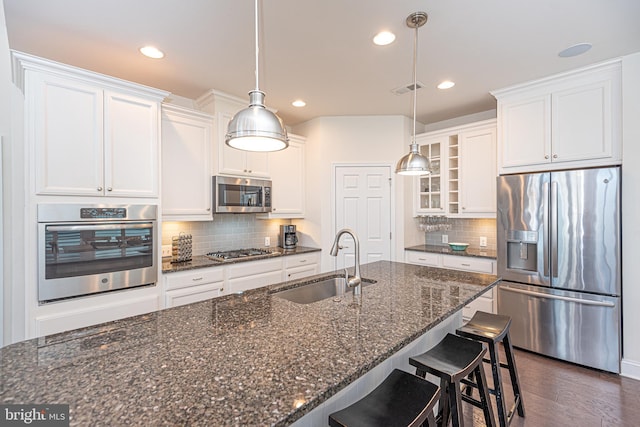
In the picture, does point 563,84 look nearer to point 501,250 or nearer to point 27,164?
point 501,250

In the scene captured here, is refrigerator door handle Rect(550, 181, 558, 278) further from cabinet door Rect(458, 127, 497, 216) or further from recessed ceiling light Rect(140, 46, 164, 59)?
recessed ceiling light Rect(140, 46, 164, 59)

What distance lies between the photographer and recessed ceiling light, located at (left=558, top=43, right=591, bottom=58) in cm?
232

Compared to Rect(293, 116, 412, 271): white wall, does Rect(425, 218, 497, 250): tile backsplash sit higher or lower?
lower

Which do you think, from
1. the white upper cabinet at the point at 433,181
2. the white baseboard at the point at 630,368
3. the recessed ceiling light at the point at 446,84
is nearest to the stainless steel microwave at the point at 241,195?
the white upper cabinet at the point at 433,181

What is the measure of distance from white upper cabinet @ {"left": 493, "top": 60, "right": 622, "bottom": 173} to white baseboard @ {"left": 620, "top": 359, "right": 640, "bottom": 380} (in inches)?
65.3

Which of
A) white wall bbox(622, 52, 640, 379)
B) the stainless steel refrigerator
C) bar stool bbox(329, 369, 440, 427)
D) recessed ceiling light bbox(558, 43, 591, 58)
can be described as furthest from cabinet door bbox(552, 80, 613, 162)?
bar stool bbox(329, 369, 440, 427)

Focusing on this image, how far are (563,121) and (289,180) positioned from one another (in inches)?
118

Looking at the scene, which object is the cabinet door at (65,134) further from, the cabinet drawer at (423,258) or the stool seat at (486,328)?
the cabinet drawer at (423,258)

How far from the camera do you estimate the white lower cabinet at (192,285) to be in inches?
105

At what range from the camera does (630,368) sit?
8.06ft

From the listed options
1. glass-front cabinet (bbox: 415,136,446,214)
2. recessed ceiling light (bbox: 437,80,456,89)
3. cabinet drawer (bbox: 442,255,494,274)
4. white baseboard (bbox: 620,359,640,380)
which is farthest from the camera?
glass-front cabinet (bbox: 415,136,446,214)

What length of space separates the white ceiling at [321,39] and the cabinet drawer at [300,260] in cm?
193

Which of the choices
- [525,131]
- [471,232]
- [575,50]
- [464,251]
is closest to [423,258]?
[464,251]

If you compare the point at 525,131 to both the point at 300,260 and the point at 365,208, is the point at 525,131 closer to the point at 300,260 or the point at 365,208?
the point at 365,208
